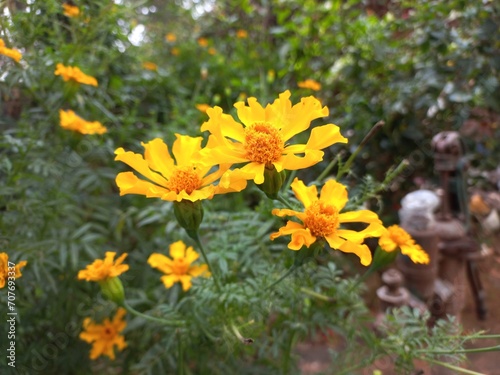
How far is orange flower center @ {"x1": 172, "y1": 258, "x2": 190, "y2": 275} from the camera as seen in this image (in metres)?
0.69

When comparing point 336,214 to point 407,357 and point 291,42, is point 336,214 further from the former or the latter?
point 291,42

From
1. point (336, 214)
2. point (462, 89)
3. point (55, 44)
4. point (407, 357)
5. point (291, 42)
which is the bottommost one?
point (407, 357)

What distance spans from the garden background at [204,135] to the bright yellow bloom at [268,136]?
189 mm

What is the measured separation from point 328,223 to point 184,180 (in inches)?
6.7

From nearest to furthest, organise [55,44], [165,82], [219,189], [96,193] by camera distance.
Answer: [219,189], [55,44], [96,193], [165,82]

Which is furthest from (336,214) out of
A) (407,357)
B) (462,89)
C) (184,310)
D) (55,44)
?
(462,89)

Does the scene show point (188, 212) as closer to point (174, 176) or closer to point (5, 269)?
point (174, 176)

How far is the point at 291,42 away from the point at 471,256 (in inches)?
38.4

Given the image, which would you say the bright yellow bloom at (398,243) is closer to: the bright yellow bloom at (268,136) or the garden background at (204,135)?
the garden background at (204,135)

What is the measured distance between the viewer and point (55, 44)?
0.90m

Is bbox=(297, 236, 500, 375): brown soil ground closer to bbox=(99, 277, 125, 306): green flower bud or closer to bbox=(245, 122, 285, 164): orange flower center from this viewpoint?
bbox=(99, 277, 125, 306): green flower bud

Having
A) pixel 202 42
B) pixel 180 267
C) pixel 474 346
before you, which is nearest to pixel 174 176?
pixel 180 267

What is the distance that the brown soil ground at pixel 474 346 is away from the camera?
3.49 ft

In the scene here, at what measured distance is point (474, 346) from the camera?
1138 mm
